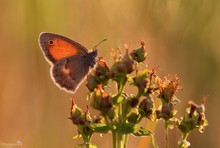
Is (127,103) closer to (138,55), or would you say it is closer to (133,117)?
(133,117)

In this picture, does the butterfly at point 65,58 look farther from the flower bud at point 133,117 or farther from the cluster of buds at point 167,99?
the flower bud at point 133,117

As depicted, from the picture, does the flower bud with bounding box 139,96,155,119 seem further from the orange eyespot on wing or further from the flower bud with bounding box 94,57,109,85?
the orange eyespot on wing

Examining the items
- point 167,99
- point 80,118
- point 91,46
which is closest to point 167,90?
point 167,99

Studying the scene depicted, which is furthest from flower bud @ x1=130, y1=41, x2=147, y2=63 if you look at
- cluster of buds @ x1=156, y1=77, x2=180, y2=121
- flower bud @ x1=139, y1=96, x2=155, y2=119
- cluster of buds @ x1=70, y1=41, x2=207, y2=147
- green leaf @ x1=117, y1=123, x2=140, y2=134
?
green leaf @ x1=117, y1=123, x2=140, y2=134

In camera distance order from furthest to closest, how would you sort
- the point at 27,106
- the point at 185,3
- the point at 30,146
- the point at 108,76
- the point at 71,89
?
the point at 185,3
the point at 27,106
the point at 30,146
the point at 71,89
the point at 108,76

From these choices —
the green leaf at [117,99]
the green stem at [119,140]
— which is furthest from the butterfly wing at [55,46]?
the green stem at [119,140]

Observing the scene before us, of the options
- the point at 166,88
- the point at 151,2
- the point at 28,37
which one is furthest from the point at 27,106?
the point at 166,88

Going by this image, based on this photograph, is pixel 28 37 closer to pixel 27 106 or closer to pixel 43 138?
pixel 27 106
